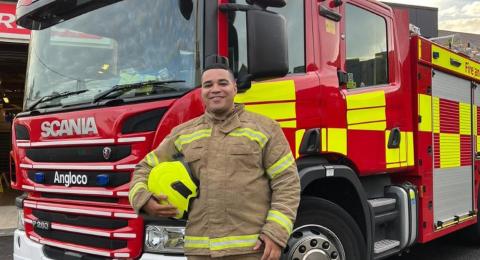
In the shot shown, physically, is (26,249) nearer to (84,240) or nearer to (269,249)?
(84,240)

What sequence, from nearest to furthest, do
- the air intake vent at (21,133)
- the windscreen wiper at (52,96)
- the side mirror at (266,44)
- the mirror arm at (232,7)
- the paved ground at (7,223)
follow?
the side mirror at (266,44)
the mirror arm at (232,7)
the windscreen wiper at (52,96)
the air intake vent at (21,133)
the paved ground at (7,223)

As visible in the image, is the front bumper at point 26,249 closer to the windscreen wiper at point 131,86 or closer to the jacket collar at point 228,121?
the windscreen wiper at point 131,86

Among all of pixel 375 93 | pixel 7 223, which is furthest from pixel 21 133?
pixel 7 223

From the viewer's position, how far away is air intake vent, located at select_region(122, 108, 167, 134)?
276 cm

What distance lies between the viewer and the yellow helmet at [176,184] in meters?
2.30

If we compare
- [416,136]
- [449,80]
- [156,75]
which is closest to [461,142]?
[449,80]

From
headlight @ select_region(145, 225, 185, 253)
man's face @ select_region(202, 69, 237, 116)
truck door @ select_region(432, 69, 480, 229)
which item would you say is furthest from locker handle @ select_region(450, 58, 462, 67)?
headlight @ select_region(145, 225, 185, 253)

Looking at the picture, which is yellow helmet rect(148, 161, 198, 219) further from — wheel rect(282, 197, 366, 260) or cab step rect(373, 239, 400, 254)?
cab step rect(373, 239, 400, 254)

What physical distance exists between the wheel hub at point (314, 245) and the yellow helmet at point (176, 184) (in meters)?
1.02

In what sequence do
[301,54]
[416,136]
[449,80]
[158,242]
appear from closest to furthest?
[158,242], [301,54], [416,136], [449,80]

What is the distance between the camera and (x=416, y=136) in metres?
4.41

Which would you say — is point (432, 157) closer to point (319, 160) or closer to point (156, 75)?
point (319, 160)

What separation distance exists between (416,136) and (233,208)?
8.85ft

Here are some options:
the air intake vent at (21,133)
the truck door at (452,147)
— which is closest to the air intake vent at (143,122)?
the air intake vent at (21,133)
